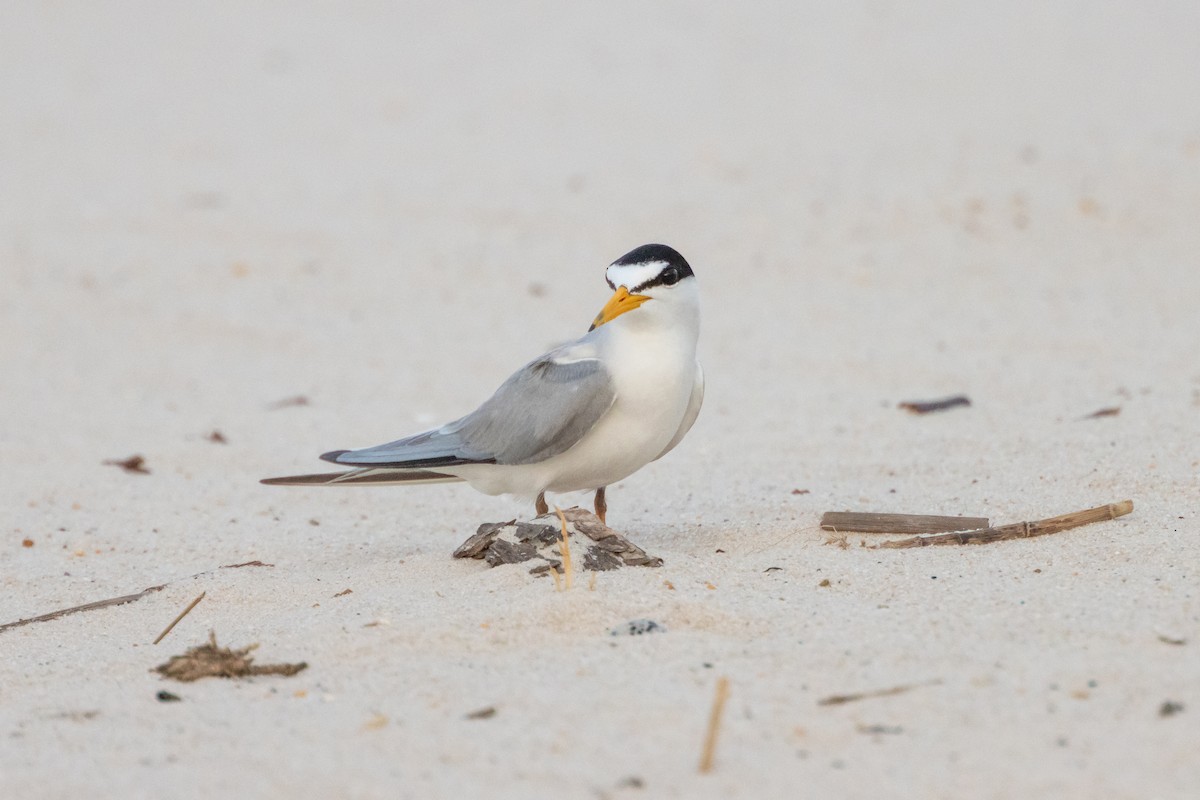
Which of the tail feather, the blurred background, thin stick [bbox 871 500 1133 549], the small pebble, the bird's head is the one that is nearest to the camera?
the small pebble

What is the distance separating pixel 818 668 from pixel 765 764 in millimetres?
509

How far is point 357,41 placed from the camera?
12055 millimetres

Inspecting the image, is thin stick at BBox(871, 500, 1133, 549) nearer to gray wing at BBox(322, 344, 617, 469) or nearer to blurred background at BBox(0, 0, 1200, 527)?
gray wing at BBox(322, 344, 617, 469)

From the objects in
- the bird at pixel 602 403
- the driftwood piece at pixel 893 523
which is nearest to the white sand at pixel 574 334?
the driftwood piece at pixel 893 523

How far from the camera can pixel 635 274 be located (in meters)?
4.38

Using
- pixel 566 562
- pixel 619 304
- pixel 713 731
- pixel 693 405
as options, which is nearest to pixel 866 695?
pixel 713 731

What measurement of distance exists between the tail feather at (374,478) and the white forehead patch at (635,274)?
92 centimetres

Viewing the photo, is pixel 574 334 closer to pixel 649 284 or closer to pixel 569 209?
pixel 569 209

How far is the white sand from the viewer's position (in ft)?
9.67

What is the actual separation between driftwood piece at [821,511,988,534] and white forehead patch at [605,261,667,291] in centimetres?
98

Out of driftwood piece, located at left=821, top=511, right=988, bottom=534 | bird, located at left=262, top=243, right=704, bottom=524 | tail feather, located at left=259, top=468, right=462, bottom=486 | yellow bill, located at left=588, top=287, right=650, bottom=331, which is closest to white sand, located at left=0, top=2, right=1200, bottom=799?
driftwood piece, located at left=821, top=511, right=988, bottom=534

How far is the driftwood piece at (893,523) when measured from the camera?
443cm

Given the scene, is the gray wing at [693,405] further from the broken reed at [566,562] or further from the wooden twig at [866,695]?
the wooden twig at [866,695]

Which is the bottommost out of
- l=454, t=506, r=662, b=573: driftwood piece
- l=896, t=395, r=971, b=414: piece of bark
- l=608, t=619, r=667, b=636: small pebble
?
l=608, t=619, r=667, b=636: small pebble
